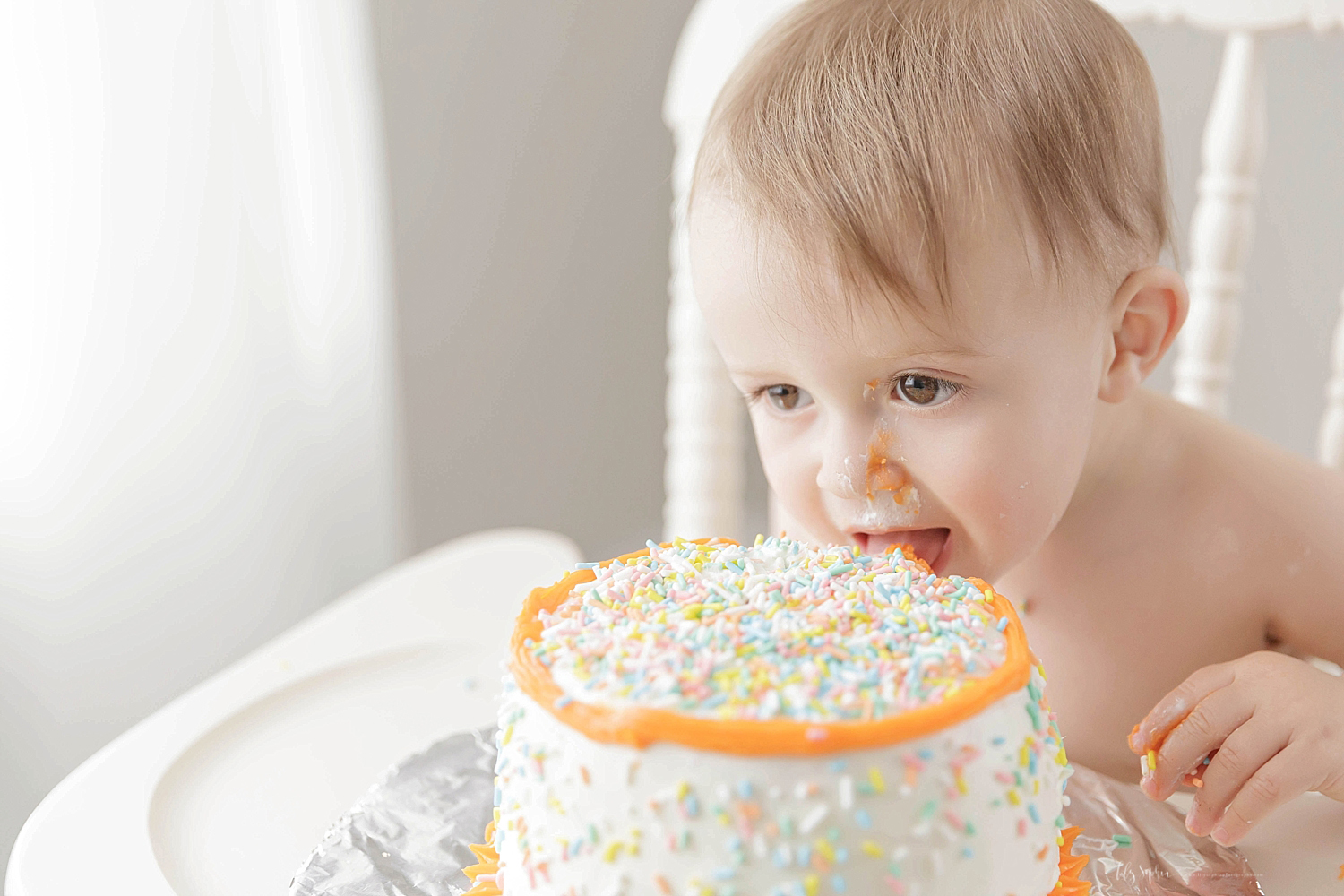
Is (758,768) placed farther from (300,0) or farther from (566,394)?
(566,394)

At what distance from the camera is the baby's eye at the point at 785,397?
84cm

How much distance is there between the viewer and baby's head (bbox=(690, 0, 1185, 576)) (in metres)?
0.75

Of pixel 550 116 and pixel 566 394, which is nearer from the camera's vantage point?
pixel 550 116

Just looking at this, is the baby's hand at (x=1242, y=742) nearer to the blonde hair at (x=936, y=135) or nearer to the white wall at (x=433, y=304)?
the blonde hair at (x=936, y=135)

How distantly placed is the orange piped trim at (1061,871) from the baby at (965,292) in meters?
0.09

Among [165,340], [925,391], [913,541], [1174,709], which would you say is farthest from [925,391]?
[165,340]

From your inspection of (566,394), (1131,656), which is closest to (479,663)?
(1131,656)

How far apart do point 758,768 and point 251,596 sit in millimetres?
1180

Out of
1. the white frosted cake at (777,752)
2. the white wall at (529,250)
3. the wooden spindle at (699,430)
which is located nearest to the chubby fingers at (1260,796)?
the white frosted cake at (777,752)

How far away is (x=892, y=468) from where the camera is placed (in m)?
0.80

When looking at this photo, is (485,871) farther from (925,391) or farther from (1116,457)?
(1116,457)

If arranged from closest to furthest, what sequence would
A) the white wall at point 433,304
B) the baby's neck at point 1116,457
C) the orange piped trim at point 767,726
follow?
the orange piped trim at point 767,726 → the baby's neck at point 1116,457 → the white wall at point 433,304

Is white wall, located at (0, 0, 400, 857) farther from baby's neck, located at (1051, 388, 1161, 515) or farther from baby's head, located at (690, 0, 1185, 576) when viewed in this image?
baby's neck, located at (1051, 388, 1161, 515)

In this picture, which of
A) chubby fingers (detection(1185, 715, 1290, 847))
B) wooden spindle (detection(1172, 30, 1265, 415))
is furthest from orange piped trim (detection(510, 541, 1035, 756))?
wooden spindle (detection(1172, 30, 1265, 415))
